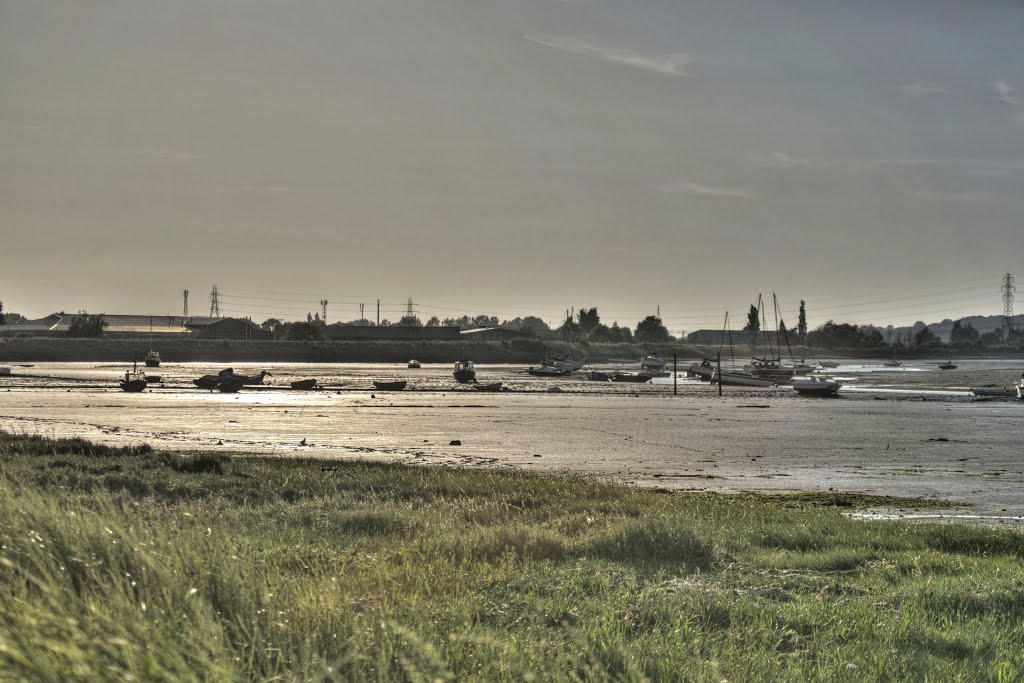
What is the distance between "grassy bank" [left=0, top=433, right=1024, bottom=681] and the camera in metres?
6.57

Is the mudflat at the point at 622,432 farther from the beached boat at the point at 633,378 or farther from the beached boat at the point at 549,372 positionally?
the beached boat at the point at 549,372

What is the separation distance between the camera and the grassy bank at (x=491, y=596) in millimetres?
6566

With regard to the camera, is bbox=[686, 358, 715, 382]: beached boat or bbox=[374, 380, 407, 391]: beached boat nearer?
bbox=[374, 380, 407, 391]: beached boat

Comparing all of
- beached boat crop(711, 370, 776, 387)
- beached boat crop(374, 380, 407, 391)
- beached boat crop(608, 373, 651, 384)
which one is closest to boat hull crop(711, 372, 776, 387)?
beached boat crop(711, 370, 776, 387)

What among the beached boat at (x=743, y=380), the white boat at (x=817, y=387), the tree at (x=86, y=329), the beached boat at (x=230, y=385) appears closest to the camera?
the beached boat at (x=230, y=385)

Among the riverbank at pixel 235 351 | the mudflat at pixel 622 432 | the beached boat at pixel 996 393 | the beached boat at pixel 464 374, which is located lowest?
the beached boat at pixel 996 393

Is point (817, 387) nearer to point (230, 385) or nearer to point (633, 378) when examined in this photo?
point (633, 378)

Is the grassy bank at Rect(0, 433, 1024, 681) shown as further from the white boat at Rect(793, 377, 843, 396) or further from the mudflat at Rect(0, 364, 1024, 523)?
the white boat at Rect(793, 377, 843, 396)

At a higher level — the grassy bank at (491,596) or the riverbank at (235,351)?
the riverbank at (235,351)

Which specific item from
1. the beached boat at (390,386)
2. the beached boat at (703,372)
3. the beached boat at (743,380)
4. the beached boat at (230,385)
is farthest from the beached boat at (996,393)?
the beached boat at (230,385)

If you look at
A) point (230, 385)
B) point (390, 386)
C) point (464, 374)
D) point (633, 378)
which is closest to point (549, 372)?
point (633, 378)

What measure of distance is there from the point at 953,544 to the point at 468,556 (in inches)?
306

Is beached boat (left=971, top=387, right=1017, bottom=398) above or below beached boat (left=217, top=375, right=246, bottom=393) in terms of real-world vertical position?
below

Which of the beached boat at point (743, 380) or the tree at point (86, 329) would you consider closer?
the beached boat at point (743, 380)
